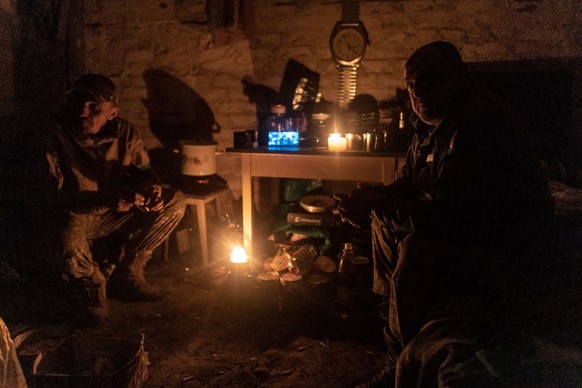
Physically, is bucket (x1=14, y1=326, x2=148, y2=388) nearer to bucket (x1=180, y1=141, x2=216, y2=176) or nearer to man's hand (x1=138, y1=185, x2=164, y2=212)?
man's hand (x1=138, y1=185, x2=164, y2=212)

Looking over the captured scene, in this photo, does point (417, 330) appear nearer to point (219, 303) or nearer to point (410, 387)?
point (410, 387)

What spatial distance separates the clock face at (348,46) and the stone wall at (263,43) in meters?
0.18

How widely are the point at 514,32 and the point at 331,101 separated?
1.63 metres

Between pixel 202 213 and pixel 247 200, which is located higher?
pixel 247 200

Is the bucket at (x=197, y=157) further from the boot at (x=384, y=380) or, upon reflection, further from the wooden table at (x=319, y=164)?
the boot at (x=384, y=380)

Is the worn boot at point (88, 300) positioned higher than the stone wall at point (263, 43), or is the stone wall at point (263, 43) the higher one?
the stone wall at point (263, 43)

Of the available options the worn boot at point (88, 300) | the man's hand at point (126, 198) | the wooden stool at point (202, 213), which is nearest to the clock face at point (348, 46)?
the wooden stool at point (202, 213)

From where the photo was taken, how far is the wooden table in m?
3.72

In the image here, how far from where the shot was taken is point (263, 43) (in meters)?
4.68

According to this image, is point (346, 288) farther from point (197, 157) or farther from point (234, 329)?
point (197, 157)

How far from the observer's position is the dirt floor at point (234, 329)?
2.79 metres

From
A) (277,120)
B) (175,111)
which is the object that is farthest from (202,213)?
(175,111)

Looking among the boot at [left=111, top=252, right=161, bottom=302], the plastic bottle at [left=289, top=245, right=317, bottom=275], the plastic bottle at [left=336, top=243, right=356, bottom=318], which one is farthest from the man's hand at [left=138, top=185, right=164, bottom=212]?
the plastic bottle at [left=336, top=243, right=356, bottom=318]

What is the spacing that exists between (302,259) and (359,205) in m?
1.44
